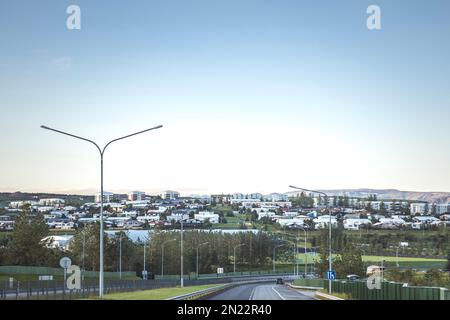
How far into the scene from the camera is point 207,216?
6304 inches

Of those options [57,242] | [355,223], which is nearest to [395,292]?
[57,242]

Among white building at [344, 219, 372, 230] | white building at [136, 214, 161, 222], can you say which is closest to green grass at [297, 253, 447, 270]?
white building at [344, 219, 372, 230]

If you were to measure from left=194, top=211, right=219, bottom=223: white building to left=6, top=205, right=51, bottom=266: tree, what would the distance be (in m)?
47.1

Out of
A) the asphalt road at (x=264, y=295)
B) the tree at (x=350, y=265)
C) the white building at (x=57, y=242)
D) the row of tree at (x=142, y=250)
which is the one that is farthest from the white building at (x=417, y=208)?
the asphalt road at (x=264, y=295)

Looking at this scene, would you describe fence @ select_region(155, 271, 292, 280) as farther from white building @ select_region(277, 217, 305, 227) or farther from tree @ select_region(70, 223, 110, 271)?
tree @ select_region(70, 223, 110, 271)

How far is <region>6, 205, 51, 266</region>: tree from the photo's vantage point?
95.2 meters

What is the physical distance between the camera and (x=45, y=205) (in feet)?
305

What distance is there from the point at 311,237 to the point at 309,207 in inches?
521

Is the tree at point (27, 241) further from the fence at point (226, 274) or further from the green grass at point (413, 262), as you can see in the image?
the green grass at point (413, 262)
